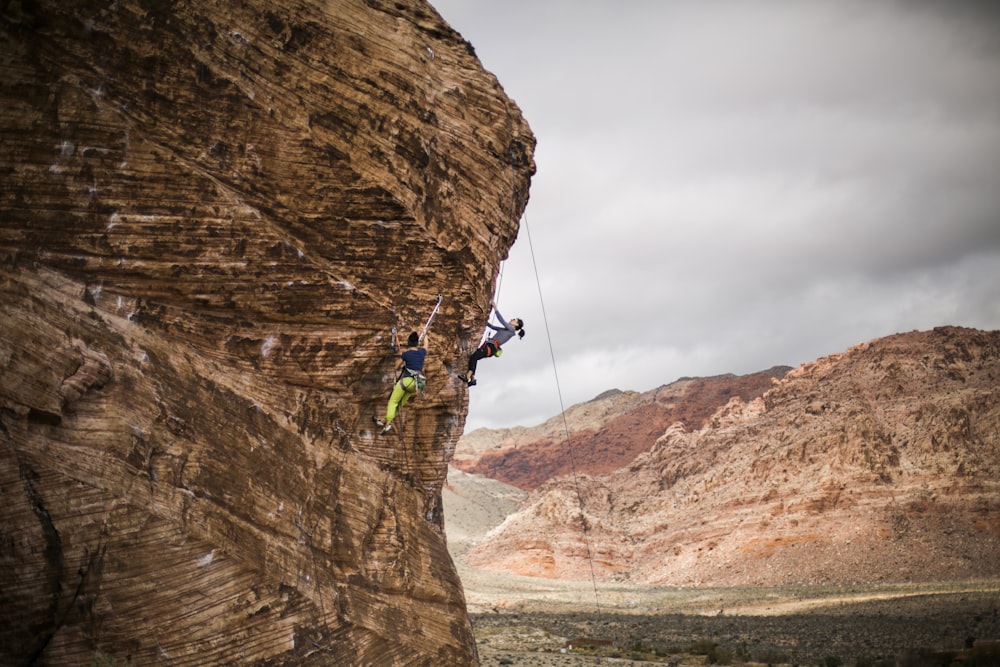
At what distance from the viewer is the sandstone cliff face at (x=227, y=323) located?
10141 millimetres

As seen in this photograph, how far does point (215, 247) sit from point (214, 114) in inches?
78.3

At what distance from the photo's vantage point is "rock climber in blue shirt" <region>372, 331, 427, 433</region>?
1405 centimetres

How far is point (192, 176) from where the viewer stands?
12336mm

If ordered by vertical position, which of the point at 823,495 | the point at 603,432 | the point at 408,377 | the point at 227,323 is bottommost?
the point at 823,495

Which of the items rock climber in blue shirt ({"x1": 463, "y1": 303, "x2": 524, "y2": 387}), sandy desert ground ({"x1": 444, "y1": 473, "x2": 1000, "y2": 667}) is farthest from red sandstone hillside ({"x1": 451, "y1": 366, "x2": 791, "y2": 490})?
rock climber in blue shirt ({"x1": 463, "y1": 303, "x2": 524, "y2": 387})

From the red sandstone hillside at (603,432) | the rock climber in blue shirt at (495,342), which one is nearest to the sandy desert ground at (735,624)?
the rock climber in blue shirt at (495,342)

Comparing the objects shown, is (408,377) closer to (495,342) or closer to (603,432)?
(495,342)

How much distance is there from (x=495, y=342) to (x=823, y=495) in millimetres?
59509

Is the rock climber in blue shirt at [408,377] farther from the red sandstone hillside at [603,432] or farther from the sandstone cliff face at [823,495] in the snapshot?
the red sandstone hillside at [603,432]

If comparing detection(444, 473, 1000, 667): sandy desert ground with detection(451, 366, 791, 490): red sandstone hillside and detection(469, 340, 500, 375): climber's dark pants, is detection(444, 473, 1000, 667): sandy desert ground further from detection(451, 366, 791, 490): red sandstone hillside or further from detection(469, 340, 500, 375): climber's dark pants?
detection(451, 366, 791, 490): red sandstone hillside

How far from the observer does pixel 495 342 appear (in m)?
17.3

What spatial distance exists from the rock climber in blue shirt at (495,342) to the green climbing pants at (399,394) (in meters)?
2.58

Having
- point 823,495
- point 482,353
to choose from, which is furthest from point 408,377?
point 823,495

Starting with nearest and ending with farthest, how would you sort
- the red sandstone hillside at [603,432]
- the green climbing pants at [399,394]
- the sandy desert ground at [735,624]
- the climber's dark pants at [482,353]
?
the green climbing pants at [399,394] → the climber's dark pants at [482,353] → the sandy desert ground at [735,624] → the red sandstone hillside at [603,432]
